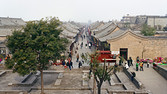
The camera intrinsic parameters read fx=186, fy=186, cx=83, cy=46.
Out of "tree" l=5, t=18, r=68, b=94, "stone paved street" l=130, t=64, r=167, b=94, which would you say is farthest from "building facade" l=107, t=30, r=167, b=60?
"tree" l=5, t=18, r=68, b=94

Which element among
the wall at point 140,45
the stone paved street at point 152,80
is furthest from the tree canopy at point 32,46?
the wall at point 140,45

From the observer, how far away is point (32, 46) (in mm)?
13969

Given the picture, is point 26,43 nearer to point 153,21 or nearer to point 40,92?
point 40,92

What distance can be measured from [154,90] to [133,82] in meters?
2.42

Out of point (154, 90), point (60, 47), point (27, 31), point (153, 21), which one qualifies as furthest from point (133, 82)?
point (153, 21)

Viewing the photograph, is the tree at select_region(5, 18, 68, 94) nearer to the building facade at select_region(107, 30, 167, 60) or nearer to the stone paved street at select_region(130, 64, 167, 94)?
the stone paved street at select_region(130, 64, 167, 94)

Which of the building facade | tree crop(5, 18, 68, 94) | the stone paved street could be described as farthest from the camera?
the building facade

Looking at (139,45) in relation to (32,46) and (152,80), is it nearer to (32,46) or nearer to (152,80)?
(152,80)

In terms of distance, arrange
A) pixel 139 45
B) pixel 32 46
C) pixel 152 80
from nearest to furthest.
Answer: pixel 32 46
pixel 152 80
pixel 139 45

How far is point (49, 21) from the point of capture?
15.4 meters

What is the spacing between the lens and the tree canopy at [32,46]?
13.6 meters

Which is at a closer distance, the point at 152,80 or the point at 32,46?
the point at 32,46

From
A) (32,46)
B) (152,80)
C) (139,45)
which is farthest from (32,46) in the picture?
(139,45)

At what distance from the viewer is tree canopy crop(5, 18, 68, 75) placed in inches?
535
